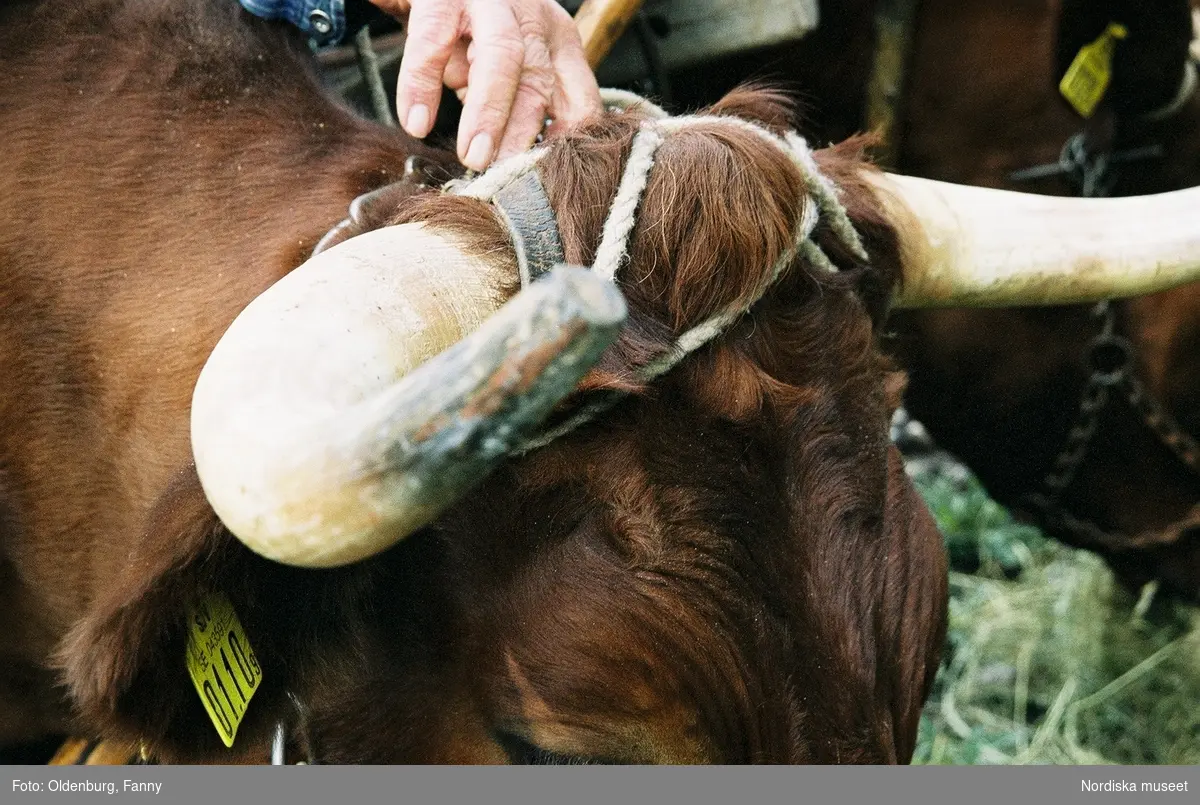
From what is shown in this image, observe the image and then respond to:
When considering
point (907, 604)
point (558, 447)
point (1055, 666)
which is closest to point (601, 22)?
point (558, 447)

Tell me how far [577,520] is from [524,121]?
71 centimetres

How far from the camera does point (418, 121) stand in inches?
79.5

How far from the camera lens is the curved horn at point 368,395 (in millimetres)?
1022

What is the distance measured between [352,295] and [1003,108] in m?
3.05

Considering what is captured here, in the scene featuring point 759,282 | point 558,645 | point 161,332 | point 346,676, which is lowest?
point 346,676

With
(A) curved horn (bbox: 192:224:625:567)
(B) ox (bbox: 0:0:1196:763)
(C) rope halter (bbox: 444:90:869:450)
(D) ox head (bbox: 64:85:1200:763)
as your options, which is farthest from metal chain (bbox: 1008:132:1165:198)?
(A) curved horn (bbox: 192:224:625:567)

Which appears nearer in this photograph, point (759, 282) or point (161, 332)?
point (759, 282)

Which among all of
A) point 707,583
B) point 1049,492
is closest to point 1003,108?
point 1049,492

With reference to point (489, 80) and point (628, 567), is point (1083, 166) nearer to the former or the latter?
point (489, 80)

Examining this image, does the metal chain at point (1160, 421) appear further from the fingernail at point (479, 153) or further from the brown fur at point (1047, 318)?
the fingernail at point (479, 153)

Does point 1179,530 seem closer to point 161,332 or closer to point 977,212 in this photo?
point 977,212

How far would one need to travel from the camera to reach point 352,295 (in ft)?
4.50

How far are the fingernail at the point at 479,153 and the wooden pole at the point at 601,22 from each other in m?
0.96

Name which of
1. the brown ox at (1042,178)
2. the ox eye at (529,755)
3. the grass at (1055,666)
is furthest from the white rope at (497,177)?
the grass at (1055,666)
